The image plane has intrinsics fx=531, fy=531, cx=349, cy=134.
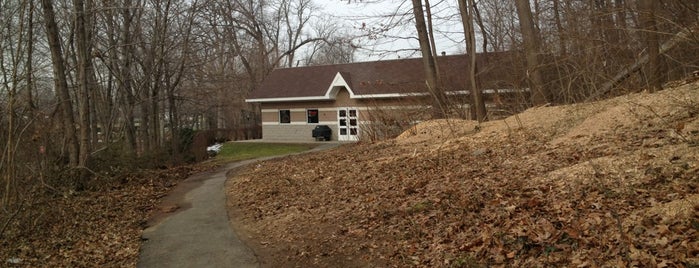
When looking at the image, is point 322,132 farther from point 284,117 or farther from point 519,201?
point 519,201

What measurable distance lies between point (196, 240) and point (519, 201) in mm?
4680

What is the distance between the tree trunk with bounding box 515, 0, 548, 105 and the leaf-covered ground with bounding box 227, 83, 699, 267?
265cm

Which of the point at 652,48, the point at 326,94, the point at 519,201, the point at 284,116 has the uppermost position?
the point at 326,94

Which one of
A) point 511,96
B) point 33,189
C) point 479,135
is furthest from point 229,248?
point 511,96

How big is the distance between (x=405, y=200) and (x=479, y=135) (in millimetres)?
4806

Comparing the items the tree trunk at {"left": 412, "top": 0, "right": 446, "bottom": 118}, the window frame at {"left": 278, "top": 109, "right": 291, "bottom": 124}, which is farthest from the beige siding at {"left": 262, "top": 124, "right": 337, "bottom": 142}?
the tree trunk at {"left": 412, "top": 0, "right": 446, "bottom": 118}

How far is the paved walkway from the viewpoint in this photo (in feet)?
22.5

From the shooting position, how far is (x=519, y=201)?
19.6 ft

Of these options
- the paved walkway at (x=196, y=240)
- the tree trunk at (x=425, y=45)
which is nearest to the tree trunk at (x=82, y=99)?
the paved walkway at (x=196, y=240)

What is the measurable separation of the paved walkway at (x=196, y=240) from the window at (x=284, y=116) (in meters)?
23.0

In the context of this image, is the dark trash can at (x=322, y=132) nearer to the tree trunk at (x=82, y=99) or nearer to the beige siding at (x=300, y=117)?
the beige siding at (x=300, y=117)

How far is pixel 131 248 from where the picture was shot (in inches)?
307

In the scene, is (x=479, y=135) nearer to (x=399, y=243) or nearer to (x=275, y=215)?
(x=275, y=215)

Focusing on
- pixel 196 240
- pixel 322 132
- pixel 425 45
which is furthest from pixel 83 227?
pixel 322 132
